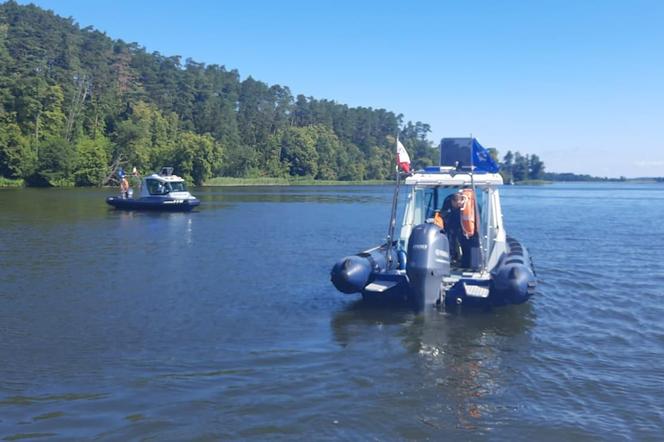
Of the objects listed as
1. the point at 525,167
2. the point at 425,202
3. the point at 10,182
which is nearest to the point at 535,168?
the point at 525,167

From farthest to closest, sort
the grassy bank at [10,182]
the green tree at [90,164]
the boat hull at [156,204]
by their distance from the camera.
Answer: the green tree at [90,164], the grassy bank at [10,182], the boat hull at [156,204]

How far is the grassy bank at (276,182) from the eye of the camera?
10944 cm

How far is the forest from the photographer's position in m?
91.2

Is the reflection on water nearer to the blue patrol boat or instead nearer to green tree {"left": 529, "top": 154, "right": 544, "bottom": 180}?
the blue patrol boat

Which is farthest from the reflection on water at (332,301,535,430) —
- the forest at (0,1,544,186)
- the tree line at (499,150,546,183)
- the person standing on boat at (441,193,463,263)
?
the tree line at (499,150,546,183)

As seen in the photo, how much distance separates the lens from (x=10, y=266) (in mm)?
19812

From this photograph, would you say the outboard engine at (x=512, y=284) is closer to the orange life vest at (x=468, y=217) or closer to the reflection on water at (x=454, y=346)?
the reflection on water at (x=454, y=346)

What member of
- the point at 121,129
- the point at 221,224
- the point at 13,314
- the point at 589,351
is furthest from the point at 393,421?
the point at 121,129

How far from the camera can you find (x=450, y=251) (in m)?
14.7

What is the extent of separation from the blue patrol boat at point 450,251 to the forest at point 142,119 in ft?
207

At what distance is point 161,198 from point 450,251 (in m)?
33.1

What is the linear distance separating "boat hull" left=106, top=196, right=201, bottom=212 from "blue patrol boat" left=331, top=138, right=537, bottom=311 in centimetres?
3045

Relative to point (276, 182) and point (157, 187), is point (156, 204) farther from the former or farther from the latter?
point (276, 182)

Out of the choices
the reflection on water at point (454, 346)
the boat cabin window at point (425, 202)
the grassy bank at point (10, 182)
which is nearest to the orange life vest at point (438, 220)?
the boat cabin window at point (425, 202)
